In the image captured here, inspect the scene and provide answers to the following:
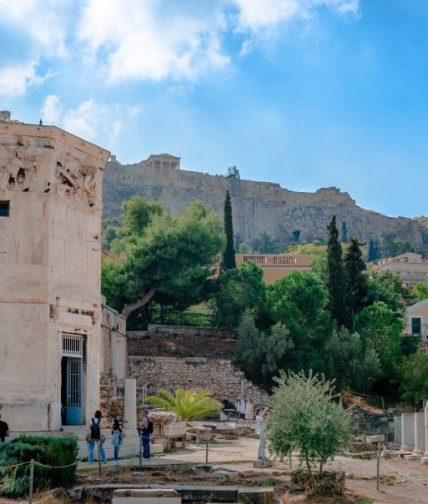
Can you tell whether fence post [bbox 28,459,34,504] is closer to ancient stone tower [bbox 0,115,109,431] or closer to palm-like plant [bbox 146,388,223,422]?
ancient stone tower [bbox 0,115,109,431]

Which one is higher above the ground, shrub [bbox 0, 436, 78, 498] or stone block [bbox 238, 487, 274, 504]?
shrub [bbox 0, 436, 78, 498]

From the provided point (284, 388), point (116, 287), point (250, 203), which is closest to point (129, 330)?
point (116, 287)

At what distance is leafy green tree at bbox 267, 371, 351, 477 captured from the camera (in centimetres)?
1864

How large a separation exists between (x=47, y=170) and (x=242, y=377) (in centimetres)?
Answer: 2478

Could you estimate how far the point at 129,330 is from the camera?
50906 mm

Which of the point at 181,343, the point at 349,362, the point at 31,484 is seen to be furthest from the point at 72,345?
the point at 181,343

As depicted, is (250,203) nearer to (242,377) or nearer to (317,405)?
(242,377)

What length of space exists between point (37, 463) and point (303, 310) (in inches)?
1280

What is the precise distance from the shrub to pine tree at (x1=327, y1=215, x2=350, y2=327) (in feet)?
109

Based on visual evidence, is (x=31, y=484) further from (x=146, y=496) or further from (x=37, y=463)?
(x=146, y=496)

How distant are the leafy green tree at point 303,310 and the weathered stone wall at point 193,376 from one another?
340 centimetres

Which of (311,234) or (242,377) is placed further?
(311,234)

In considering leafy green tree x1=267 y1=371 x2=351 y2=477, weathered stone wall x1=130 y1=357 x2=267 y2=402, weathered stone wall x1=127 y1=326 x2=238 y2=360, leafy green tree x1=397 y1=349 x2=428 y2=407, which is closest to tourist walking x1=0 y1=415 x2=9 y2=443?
leafy green tree x1=267 y1=371 x2=351 y2=477

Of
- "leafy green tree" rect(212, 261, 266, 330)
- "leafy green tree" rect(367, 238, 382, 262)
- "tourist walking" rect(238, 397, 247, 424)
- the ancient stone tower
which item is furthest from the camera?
"leafy green tree" rect(367, 238, 382, 262)
